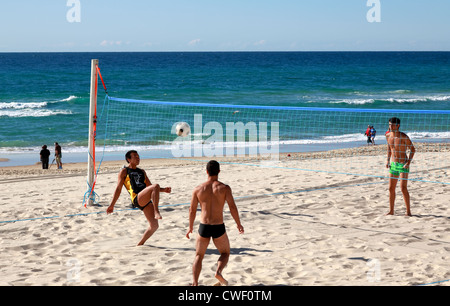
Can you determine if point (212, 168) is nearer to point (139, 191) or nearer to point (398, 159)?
point (139, 191)

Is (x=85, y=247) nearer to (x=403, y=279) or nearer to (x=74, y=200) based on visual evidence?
(x=74, y=200)

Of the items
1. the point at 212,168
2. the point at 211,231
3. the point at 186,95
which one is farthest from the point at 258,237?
the point at 186,95

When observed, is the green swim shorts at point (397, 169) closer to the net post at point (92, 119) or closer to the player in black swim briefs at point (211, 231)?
the player in black swim briefs at point (211, 231)

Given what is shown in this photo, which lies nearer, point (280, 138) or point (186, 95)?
point (280, 138)

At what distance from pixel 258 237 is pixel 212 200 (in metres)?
2.07

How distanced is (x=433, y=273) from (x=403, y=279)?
0.40m

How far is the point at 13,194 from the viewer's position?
32.7ft

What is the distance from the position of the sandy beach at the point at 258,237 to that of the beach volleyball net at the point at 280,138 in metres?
2.18

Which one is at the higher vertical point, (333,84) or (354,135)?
(333,84)

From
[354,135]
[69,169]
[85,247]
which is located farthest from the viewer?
[354,135]

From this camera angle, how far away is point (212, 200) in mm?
4902

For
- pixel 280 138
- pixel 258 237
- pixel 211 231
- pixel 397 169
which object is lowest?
pixel 258 237

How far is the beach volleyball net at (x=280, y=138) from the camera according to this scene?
12.8 metres
